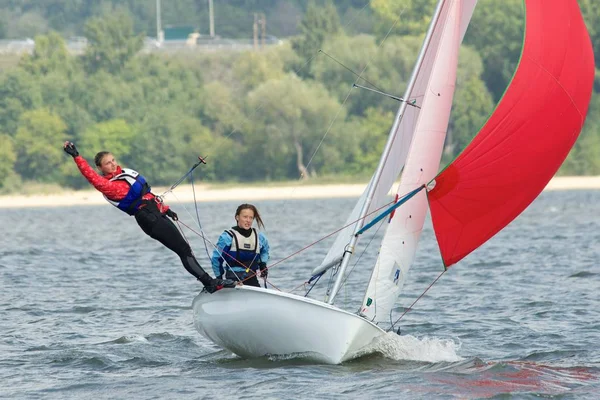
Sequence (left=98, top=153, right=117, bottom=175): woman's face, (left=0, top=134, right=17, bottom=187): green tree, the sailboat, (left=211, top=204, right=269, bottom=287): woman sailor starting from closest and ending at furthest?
1. the sailboat
2. (left=98, top=153, right=117, bottom=175): woman's face
3. (left=211, top=204, right=269, bottom=287): woman sailor
4. (left=0, top=134, right=17, bottom=187): green tree

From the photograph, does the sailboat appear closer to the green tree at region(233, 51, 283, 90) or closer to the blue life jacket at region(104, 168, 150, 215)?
the blue life jacket at region(104, 168, 150, 215)

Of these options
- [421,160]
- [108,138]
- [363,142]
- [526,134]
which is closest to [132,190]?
[421,160]

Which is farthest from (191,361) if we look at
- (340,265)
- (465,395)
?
(465,395)

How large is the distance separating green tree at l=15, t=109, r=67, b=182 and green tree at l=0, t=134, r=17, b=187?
65cm

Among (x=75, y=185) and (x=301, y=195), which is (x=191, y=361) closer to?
(x=301, y=195)

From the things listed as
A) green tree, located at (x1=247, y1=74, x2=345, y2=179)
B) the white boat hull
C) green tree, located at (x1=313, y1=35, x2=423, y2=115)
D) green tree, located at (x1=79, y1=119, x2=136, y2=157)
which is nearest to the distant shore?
green tree, located at (x1=247, y1=74, x2=345, y2=179)

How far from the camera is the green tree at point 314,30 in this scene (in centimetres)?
7681

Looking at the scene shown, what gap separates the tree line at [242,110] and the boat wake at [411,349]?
44.6 meters

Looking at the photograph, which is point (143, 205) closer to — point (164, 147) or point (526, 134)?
point (526, 134)

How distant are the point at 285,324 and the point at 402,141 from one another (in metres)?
2.26

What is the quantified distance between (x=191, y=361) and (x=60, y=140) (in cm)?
5448

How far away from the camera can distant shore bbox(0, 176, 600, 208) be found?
58625mm

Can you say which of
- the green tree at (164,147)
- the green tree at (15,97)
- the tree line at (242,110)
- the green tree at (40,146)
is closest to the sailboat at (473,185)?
the tree line at (242,110)

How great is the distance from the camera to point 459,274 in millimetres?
20125
